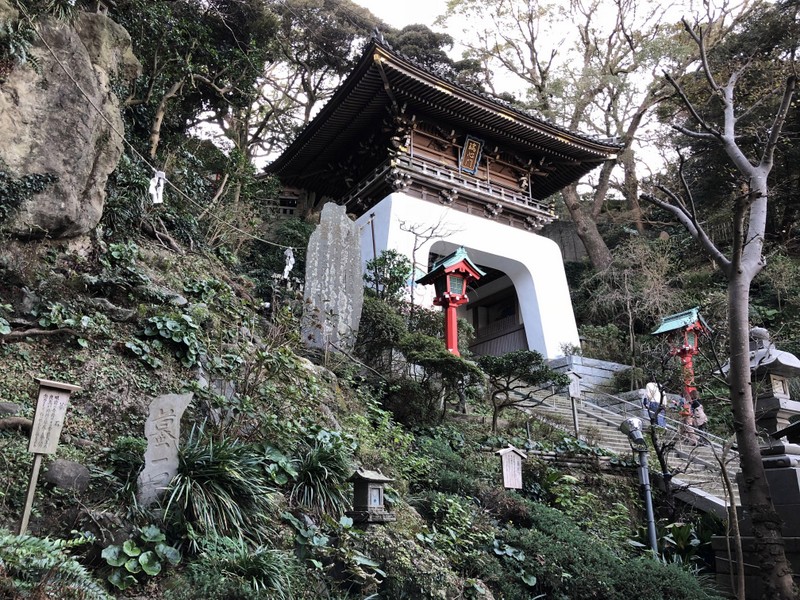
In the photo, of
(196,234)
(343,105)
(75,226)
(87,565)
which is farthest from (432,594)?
(343,105)

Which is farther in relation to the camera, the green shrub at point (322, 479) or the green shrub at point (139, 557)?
the green shrub at point (322, 479)

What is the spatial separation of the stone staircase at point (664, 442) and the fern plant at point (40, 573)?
20.4 ft

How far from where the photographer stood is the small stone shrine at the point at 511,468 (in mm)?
7168

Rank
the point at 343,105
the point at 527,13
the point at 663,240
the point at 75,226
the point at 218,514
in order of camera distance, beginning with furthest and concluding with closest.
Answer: the point at 527,13
the point at 663,240
the point at 343,105
the point at 75,226
the point at 218,514

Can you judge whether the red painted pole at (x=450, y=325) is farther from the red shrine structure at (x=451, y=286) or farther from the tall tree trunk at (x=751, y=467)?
the tall tree trunk at (x=751, y=467)

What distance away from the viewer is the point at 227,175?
13680 millimetres

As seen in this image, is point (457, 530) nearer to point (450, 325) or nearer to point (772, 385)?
point (772, 385)

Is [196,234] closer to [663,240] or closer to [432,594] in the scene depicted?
[432,594]

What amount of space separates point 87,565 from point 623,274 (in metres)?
18.6

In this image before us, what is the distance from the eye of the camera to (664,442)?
10078mm

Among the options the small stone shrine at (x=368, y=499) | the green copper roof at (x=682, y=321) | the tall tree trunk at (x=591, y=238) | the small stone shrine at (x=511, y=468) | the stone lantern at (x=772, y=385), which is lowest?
the small stone shrine at (x=368, y=499)

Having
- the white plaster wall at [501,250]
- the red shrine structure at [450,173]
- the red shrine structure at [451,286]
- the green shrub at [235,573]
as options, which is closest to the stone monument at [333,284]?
the red shrine structure at [451,286]

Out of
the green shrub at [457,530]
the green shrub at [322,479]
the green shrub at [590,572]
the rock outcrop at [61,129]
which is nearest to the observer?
the green shrub at [322,479]

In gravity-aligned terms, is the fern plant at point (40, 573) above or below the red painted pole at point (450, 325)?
below
